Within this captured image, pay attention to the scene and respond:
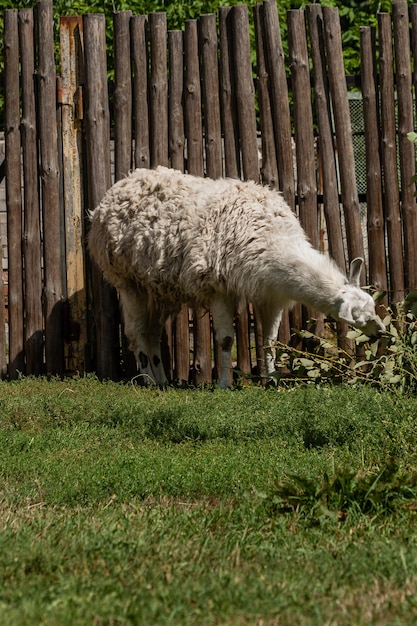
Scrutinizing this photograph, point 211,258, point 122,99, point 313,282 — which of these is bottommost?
point 313,282

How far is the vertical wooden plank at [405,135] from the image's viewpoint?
9.30 metres

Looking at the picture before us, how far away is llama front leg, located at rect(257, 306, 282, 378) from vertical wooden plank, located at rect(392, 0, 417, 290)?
1.23 m

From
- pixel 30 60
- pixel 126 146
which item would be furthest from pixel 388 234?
pixel 30 60

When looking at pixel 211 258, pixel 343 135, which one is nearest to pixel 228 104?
pixel 343 135

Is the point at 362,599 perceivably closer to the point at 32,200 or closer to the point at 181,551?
the point at 181,551

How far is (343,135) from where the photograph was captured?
370 inches

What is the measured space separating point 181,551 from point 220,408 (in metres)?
3.09

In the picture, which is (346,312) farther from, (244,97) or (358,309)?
(244,97)

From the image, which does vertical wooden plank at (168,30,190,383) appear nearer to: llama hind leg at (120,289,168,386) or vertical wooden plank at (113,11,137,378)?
llama hind leg at (120,289,168,386)

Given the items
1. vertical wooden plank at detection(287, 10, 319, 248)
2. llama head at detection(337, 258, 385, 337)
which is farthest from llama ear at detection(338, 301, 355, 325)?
vertical wooden plank at detection(287, 10, 319, 248)

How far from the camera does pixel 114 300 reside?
981 cm

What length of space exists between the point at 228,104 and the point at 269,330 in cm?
212

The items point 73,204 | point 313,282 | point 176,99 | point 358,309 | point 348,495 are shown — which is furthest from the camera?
point 73,204

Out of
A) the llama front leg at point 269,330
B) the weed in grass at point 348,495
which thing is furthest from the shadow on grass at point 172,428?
the llama front leg at point 269,330
